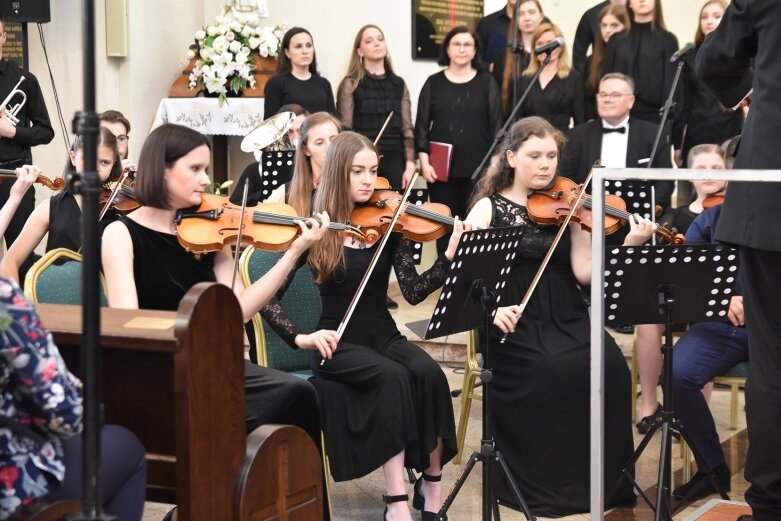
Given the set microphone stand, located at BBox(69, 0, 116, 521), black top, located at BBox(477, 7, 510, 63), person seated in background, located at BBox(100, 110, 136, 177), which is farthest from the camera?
black top, located at BBox(477, 7, 510, 63)

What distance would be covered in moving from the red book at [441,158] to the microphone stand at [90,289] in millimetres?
4673

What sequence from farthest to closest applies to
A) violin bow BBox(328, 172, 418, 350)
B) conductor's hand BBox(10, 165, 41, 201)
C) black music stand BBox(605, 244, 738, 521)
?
conductor's hand BBox(10, 165, 41, 201)
violin bow BBox(328, 172, 418, 350)
black music stand BBox(605, 244, 738, 521)

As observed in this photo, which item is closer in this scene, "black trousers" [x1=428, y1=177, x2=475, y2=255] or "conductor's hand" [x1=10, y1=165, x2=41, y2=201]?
"conductor's hand" [x1=10, y1=165, x2=41, y2=201]

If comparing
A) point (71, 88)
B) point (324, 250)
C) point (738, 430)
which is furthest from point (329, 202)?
point (71, 88)

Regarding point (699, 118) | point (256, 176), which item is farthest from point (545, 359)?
point (699, 118)

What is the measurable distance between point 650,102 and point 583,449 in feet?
8.78

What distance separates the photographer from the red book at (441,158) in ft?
20.9

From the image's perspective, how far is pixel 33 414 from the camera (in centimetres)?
196

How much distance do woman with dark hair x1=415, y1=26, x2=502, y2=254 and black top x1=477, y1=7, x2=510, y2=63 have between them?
0.58 metres

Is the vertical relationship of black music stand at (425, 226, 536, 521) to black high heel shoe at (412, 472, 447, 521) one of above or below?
above

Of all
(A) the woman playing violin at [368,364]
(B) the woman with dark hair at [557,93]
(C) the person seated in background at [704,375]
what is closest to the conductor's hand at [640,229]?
(C) the person seated in background at [704,375]

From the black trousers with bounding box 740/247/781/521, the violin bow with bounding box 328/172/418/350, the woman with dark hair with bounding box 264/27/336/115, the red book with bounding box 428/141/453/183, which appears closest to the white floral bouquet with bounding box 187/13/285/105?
the woman with dark hair with bounding box 264/27/336/115

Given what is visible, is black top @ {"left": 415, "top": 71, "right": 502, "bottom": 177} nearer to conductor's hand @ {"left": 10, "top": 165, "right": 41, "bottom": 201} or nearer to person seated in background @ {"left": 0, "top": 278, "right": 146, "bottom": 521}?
conductor's hand @ {"left": 10, "top": 165, "right": 41, "bottom": 201}

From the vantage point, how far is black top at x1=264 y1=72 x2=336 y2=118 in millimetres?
6316
